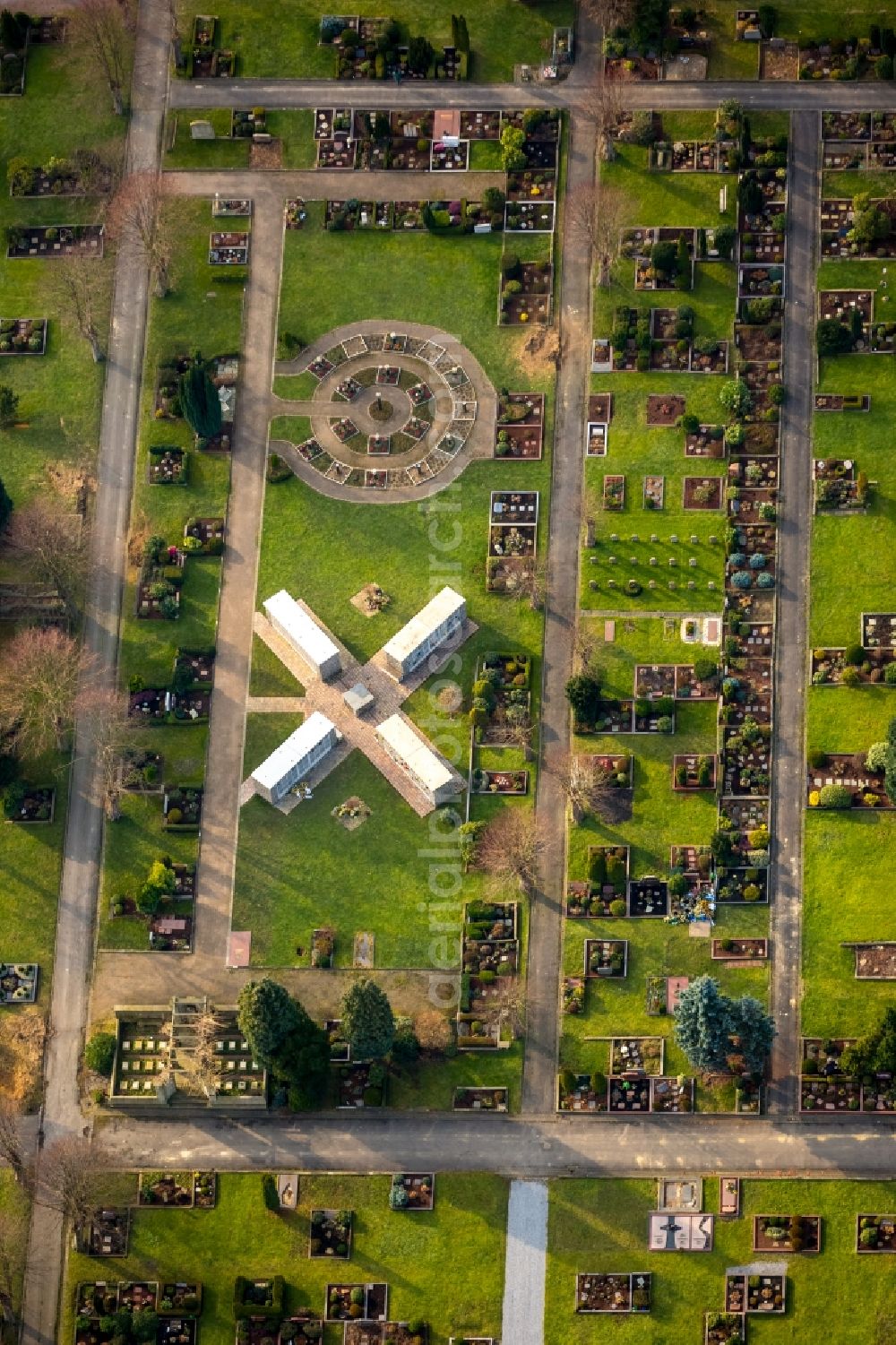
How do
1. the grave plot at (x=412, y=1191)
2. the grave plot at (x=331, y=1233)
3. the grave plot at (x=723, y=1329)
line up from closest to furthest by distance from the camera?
the grave plot at (x=723, y=1329) < the grave plot at (x=331, y=1233) < the grave plot at (x=412, y=1191)

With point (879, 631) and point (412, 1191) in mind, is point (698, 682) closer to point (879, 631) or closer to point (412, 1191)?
point (879, 631)


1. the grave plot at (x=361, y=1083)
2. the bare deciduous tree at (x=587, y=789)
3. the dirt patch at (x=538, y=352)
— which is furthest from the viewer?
the dirt patch at (x=538, y=352)

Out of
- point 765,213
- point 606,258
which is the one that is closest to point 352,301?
point 606,258

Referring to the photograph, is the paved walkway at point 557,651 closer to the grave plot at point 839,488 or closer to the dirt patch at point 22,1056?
the grave plot at point 839,488

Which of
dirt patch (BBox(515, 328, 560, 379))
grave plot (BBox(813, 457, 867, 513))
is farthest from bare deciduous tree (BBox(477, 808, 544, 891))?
dirt patch (BBox(515, 328, 560, 379))

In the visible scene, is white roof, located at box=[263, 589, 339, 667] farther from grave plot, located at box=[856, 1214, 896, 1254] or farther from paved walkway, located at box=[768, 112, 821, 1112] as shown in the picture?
grave plot, located at box=[856, 1214, 896, 1254]

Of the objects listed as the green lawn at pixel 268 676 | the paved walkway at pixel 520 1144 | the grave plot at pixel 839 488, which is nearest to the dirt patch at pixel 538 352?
the grave plot at pixel 839 488

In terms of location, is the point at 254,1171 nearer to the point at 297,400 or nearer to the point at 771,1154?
the point at 771,1154
